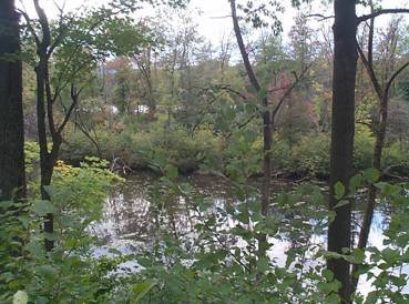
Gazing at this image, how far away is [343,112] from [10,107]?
3.12 metres

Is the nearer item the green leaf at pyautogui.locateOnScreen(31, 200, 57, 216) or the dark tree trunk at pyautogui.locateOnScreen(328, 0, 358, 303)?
the green leaf at pyautogui.locateOnScreen(31, 200, 57, 216)

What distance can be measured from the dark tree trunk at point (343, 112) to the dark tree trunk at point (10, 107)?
9.42 ft

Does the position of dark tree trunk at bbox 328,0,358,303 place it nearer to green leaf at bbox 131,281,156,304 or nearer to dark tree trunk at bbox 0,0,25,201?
dark tree trunk at bbox 0,0,25,201

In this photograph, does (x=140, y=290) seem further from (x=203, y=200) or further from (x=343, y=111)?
(x=343, y=111)

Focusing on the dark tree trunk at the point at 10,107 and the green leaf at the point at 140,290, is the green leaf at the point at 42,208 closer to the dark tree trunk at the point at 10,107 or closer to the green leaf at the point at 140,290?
the green leaf at the point at 140,290

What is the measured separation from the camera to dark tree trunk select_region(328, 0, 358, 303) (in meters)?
3.80

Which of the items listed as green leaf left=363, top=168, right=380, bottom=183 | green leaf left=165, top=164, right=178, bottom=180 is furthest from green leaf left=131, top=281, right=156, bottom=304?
green leaf left=363, top=168, right=380, bottom=183

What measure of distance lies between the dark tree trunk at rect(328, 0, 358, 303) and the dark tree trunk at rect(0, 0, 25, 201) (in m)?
2.87

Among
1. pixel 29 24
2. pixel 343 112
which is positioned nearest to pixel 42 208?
pixel 343 112

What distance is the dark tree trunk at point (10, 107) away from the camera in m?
4.57

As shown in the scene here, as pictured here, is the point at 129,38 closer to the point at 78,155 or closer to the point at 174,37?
the point at 78,155

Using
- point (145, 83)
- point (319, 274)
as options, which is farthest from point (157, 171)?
point (145, 83)

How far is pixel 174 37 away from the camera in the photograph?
29266 mm

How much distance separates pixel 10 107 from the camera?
4715 millimetres
